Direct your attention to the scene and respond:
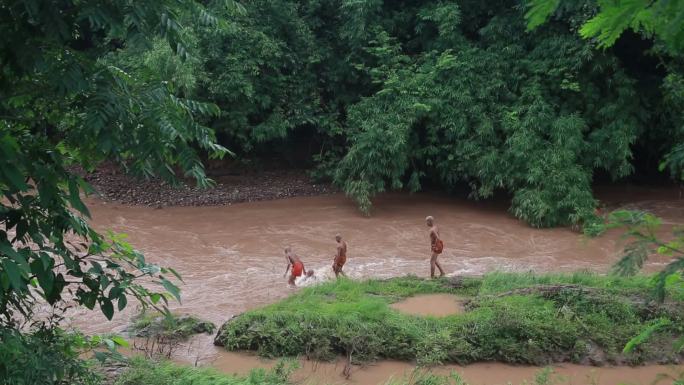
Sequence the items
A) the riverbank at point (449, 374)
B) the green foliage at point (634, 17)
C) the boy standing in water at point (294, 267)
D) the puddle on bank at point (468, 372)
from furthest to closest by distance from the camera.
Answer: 1. the boy standing in water at point (294, 267)
2. the puddle on bank at point (468, 372)
3. the riverbank at point (449, 374)
4. the green foliage at point (634, 17)

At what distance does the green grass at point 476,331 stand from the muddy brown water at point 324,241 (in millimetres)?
1341

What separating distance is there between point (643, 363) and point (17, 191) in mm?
7870

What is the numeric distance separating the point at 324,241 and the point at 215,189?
19.1 ft

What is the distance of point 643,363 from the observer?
8.62 metres

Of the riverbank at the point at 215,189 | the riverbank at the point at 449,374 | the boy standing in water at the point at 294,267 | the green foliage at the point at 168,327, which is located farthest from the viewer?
the riverbank at the point at 215,189

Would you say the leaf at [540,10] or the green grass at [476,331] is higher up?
the leaf at [540,10]

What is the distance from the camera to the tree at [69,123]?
3.46 meters

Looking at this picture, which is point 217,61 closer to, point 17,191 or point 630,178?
point 630,178

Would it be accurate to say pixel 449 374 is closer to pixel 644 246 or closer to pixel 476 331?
pixel 476 331

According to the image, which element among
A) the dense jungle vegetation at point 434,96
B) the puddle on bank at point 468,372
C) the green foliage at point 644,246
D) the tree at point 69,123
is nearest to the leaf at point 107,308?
the tree at point 69,123

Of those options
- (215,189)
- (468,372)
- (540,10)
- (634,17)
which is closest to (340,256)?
(468,372)

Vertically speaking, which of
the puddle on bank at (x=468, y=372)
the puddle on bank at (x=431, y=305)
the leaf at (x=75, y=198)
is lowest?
the puddle on bank at (x=468, y=372)

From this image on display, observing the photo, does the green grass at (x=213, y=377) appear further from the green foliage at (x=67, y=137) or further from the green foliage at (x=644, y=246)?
the green foliage at (x=644, y=246)

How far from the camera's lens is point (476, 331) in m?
8.78
